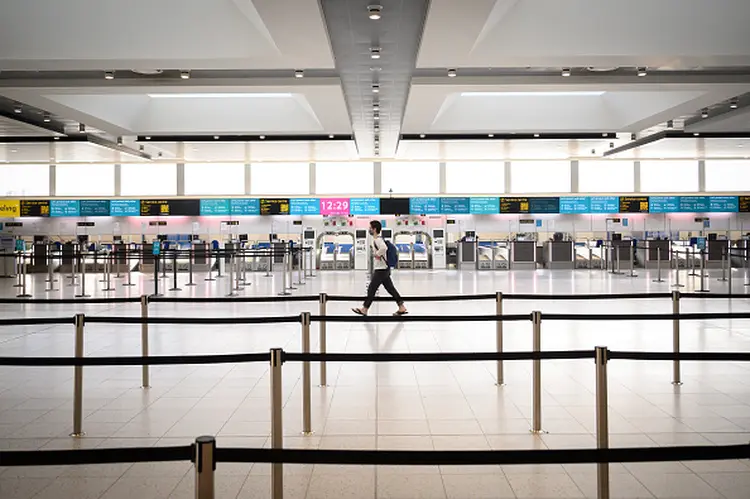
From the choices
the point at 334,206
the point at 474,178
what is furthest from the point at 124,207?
the point at 474,178

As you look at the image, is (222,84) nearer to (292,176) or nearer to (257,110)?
(257,110)

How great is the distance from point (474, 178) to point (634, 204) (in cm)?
676

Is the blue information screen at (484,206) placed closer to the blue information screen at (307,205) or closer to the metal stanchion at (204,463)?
the blue information screen at (307,205)

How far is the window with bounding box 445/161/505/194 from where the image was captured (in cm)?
2736

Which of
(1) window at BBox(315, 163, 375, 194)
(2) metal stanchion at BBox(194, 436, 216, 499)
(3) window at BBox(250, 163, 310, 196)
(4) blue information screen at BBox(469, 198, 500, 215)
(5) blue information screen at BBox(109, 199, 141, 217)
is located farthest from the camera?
(3) window at BBox(250, 163, 310, 196)

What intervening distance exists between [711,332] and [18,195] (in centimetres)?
2778

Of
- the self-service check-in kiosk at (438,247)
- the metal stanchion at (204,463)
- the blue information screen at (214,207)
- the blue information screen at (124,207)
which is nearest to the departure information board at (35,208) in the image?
the blue information screen at (124,207)

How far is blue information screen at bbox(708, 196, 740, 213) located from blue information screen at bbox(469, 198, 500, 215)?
356 inches

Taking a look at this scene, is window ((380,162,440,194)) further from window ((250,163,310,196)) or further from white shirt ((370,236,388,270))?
white shirt ((370,236,388,270))

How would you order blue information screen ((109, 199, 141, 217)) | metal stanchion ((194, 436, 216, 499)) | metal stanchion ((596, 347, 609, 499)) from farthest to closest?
blue information screen ((109, 199, 141, 217))
metal stanchion ((596, 347, 609, 499))
metal stanchion ((194, 436, 216, 499))

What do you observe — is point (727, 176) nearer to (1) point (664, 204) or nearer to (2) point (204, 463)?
(1) point (664, 204)

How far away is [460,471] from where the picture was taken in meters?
3.74

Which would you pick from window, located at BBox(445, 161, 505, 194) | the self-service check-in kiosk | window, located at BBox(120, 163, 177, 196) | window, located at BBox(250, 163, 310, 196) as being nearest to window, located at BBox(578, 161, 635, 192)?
window, located at BBox(445, 161, 505, 194)

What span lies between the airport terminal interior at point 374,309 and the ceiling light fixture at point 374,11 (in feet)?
0.11
